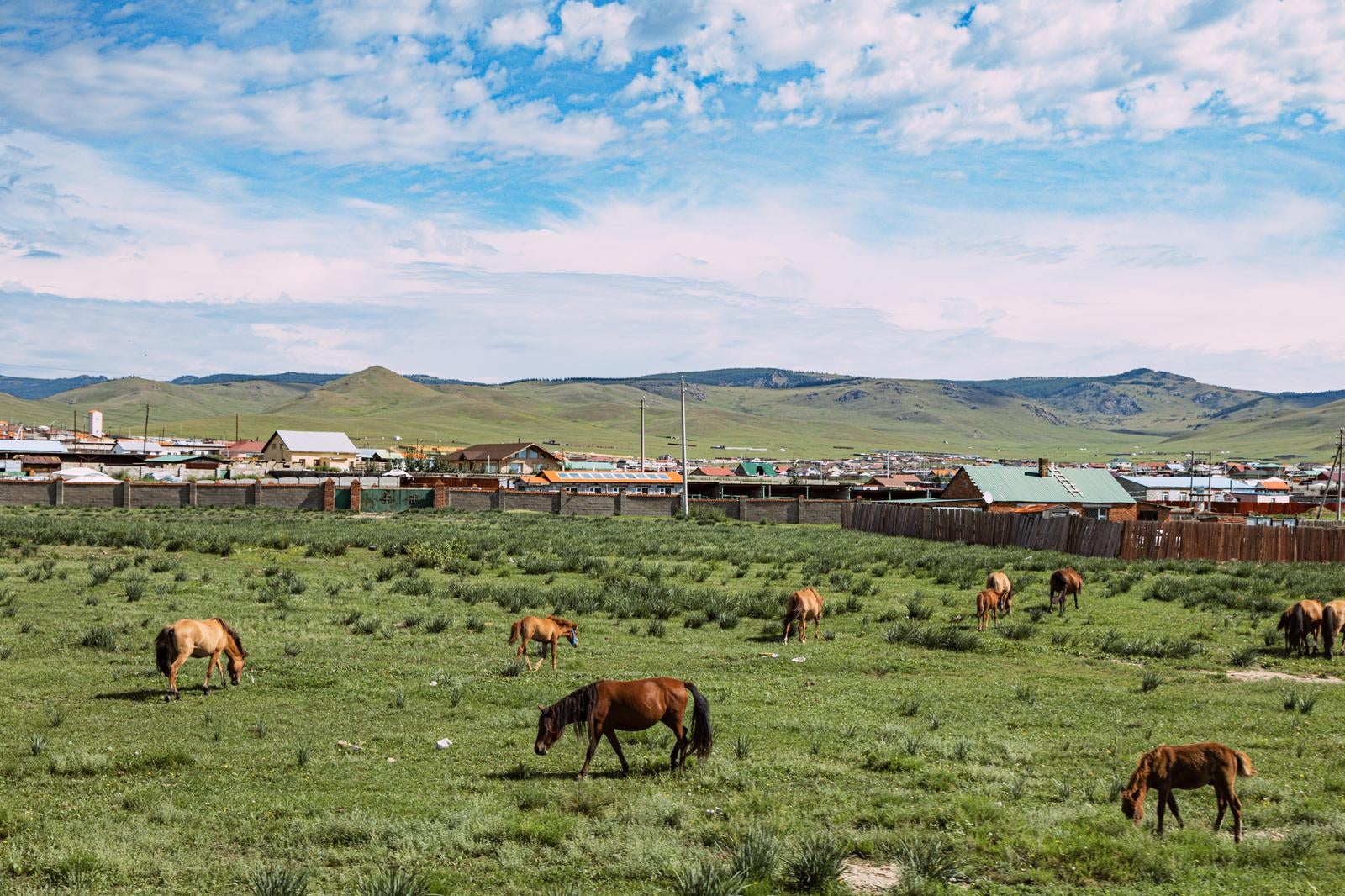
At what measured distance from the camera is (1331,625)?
760 inches

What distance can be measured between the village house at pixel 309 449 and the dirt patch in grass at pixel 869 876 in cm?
14924

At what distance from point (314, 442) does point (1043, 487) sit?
396 ft

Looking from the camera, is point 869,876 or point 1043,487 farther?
point 1043,487

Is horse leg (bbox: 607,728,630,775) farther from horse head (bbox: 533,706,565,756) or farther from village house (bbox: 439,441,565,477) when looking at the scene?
village house (bbox: 439,441,565,477)

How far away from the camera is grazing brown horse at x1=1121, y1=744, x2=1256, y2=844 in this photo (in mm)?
8953

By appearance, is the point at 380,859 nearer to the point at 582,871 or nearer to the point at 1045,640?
the point at 582,871

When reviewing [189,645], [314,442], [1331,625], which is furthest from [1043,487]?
[314,442]

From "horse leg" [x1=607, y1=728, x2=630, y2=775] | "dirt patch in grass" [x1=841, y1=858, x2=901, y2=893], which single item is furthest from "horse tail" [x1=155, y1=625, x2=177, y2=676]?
"dirt patch in grass" [x1=841, y1=858, x2=901, y2=893]

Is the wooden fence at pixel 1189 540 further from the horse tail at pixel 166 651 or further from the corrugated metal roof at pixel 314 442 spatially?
the corrugated metal roof at pixel 314 442

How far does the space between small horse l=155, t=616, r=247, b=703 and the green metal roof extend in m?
58.1

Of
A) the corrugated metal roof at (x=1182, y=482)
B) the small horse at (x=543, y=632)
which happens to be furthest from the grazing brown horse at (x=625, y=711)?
the corrugated metal roof at (x=1182, y=482)

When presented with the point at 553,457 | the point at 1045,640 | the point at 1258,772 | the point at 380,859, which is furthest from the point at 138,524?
the point at 553,457

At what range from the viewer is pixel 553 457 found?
5778 inches

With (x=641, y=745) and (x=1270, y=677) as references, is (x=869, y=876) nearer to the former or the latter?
(x=641, y=745)
